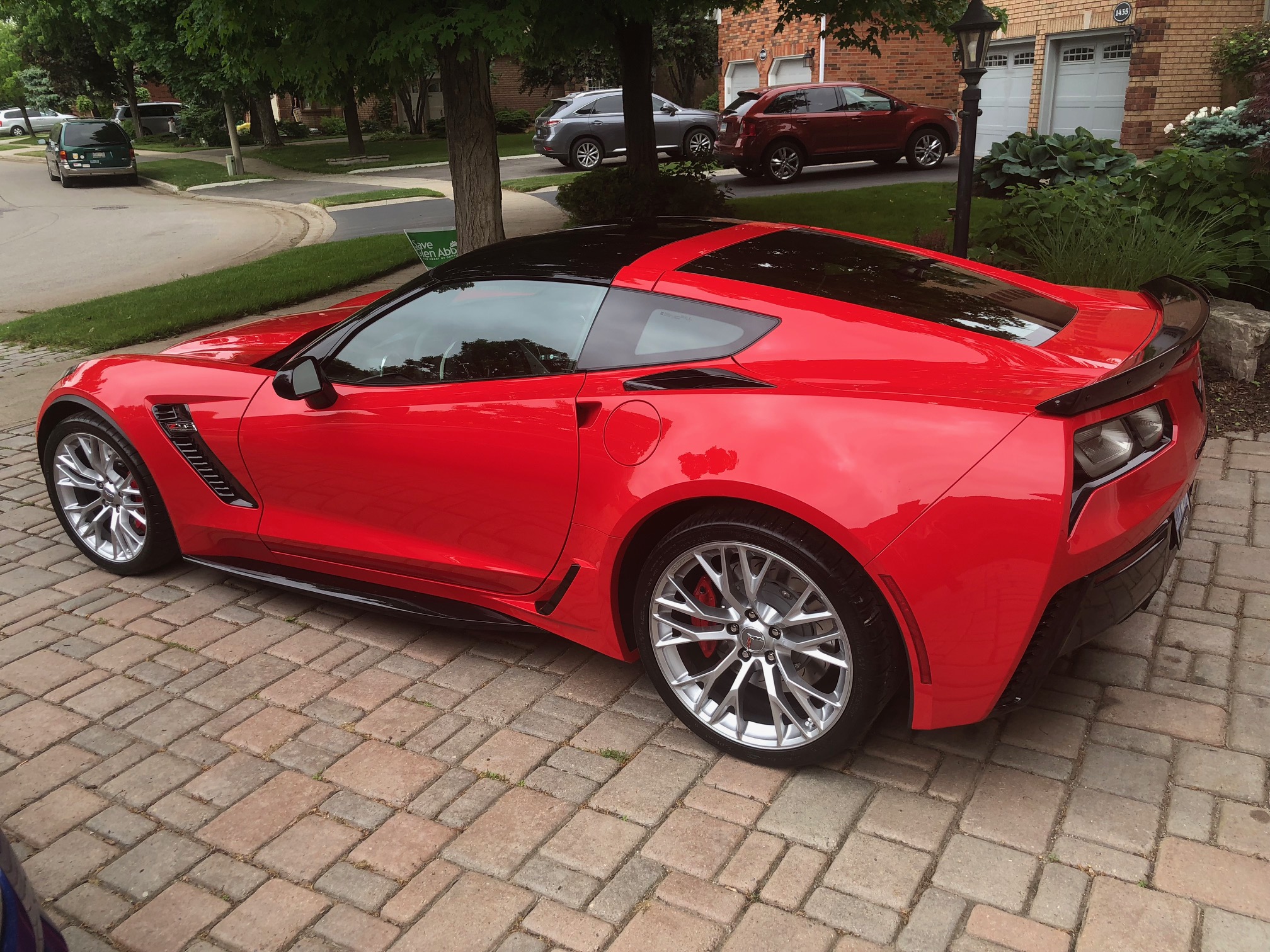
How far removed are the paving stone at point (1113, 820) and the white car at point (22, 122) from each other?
244 ft

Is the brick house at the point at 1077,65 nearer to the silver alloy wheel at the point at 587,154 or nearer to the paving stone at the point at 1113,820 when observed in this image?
the silver alloy wheel at the point at 587,154

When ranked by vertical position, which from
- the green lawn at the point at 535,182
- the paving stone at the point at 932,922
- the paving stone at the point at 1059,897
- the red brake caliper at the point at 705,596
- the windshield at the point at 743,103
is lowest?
the paving stone at the point at 932,922

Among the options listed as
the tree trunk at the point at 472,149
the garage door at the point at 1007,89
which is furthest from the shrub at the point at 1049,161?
the garage door at the point at 1007,89

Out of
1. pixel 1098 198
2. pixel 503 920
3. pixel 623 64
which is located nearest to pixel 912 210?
pixel 623 64

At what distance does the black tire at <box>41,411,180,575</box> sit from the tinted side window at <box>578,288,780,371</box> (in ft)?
7.13

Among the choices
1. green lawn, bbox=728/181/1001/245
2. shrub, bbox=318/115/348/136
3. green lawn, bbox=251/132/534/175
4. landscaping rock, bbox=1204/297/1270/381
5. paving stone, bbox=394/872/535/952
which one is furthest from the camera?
shrub, bbox=318/115/348/136

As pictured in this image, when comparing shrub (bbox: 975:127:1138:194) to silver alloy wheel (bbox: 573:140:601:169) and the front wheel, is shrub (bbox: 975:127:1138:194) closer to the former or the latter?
the front wheel

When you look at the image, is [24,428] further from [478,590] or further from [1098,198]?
[1098,198]

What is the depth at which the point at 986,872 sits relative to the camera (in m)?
2.64

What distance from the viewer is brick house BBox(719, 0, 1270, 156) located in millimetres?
17719

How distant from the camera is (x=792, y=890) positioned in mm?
2615

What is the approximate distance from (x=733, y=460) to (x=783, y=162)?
57.0 ft

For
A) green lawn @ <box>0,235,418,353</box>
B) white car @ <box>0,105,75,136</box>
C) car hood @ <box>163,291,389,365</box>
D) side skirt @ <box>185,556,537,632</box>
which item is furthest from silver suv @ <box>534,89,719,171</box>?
white car @ <box>0,105,75,136</box>

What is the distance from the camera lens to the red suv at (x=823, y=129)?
1883 centimetres
